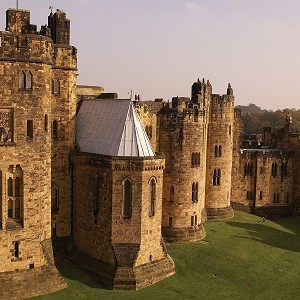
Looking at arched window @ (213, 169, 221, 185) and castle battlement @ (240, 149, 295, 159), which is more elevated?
castle battlement @ (240, 149, 295, 159)

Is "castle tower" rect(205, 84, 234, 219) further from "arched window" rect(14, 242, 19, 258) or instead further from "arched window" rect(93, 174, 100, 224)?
"arched window" rect(14, 242, 19, 258)

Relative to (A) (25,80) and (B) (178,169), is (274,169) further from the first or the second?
(A) (25,80)

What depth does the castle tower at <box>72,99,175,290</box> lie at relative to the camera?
2998 cm

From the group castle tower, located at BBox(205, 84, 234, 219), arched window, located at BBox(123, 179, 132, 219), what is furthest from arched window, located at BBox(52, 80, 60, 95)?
castle tower, located at BBox(205, 84, 234, 219)

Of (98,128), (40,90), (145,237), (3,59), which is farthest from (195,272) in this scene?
(3,59)

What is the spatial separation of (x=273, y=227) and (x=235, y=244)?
379 inches

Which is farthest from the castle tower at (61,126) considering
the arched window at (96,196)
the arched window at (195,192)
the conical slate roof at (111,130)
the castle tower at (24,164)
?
the arched window at (195,192)

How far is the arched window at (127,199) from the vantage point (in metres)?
30.2

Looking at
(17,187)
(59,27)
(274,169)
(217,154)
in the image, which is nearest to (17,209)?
(17,187)

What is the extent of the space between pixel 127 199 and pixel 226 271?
971cm

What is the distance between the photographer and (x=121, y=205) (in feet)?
98.7

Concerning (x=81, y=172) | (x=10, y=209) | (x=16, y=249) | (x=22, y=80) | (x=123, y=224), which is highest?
(x=22, y=80)

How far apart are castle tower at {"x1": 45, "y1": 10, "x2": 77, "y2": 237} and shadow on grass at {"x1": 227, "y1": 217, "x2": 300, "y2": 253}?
1673 cm

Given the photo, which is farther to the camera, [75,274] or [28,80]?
[75,274]
